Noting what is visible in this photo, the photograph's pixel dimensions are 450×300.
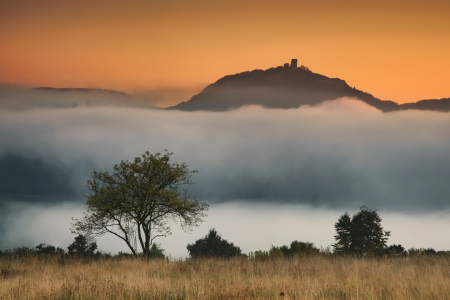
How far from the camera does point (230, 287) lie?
2253cm

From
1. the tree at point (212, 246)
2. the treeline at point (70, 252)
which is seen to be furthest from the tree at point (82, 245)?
the tree at point (212, 246)

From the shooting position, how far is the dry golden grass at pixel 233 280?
21.4m

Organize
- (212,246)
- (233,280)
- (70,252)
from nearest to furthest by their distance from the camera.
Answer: (233,280) < (70,252) < (212,246)

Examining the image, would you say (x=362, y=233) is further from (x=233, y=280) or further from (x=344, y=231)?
(x=233, y=280)

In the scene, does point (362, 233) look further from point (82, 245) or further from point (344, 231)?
point (82, 245)

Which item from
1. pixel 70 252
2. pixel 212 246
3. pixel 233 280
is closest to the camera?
pixel 233 280

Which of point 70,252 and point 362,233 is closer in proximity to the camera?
point 70,252

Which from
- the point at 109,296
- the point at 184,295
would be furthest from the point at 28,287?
the point at 184,295

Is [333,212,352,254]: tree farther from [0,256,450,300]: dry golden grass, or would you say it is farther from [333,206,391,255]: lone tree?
[0,256,450,300]: dry golden grass

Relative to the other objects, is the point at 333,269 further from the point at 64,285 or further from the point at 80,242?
the point at 80,242

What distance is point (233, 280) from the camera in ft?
82.0

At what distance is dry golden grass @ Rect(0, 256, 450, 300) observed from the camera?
21391 millimetres

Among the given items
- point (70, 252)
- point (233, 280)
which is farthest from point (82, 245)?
point (233, 280)

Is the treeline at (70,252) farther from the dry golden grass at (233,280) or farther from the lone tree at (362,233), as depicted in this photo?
the lone tree at (362,233)
